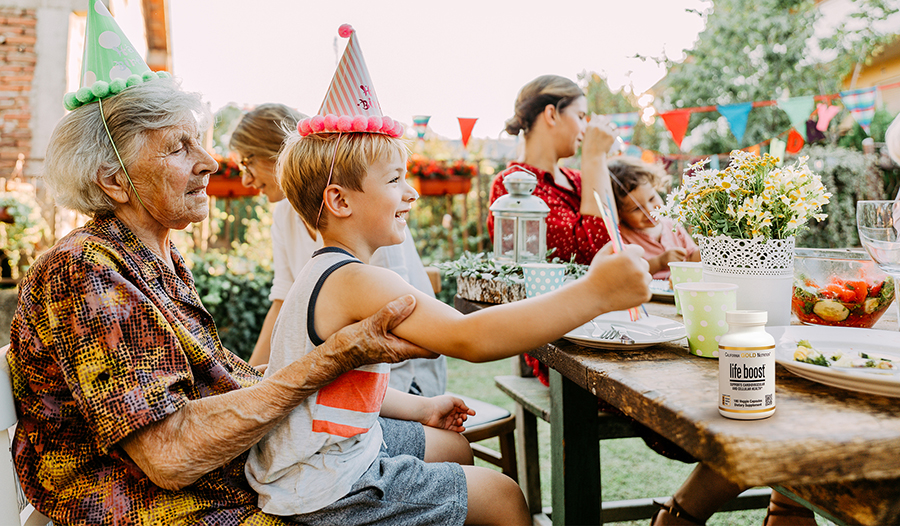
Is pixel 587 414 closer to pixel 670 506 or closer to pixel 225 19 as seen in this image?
pixel 670 506

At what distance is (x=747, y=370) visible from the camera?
83cm

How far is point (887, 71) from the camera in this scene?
1316 cm

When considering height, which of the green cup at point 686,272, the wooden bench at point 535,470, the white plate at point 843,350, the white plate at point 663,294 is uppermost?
the green cup at point 686,272

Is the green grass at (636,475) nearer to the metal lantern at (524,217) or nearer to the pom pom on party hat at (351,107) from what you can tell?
the metal lantern at (524,217)

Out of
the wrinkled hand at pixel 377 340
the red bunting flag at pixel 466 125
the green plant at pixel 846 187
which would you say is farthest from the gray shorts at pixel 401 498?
the green plant at pixel 846 187

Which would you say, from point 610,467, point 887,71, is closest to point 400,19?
point 610,467

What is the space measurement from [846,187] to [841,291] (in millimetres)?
7329

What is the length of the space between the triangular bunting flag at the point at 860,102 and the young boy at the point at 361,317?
522 centimetres

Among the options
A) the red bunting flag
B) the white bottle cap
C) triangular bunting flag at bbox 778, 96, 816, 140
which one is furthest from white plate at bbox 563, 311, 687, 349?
triangular bunting flag at bbox 778, 96, 816, 140

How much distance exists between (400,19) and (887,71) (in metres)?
12.0

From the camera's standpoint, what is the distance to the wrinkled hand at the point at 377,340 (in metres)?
1.12

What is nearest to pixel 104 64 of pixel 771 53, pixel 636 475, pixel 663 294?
pixel 663 294

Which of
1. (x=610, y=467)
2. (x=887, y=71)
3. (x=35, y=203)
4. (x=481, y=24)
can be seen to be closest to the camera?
(x=610, y=467)

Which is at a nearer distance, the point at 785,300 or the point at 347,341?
the point at 347,341
